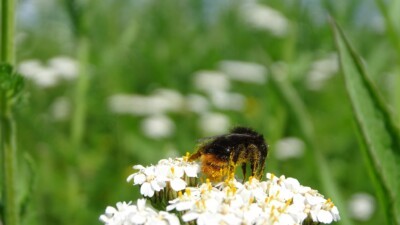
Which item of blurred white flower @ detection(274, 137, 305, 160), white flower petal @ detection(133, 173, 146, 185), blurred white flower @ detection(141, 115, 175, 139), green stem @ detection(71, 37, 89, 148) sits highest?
blurred white flower @ detection(141, 115, 175, 139)

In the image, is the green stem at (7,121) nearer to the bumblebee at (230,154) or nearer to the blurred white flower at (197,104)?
the bumblebee at (230,154)

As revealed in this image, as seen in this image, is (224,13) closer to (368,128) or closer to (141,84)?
(141,84)

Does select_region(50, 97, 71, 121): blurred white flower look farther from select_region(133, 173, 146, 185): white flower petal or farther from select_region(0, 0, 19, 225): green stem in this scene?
select_region(133, 173, 146, 185): white flower petal

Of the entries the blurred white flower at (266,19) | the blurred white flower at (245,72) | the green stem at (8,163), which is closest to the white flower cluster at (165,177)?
the green stem at (8,163)

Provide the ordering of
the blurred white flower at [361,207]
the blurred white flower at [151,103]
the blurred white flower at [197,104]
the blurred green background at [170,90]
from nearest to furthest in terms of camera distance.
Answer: the blurred green background at [170,90] → the blurred white flower at [361,207] → the blurred white flower at [151,103] → the blurred white flower at [197,104]

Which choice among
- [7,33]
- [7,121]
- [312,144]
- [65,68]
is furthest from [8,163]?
[65,68]

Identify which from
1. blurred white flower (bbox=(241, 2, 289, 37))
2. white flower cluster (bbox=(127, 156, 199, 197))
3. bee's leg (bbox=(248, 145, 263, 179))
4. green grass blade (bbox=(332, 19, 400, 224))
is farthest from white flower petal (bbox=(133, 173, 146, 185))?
blurred white flower (bbox=(241, 2, 289, 37))
